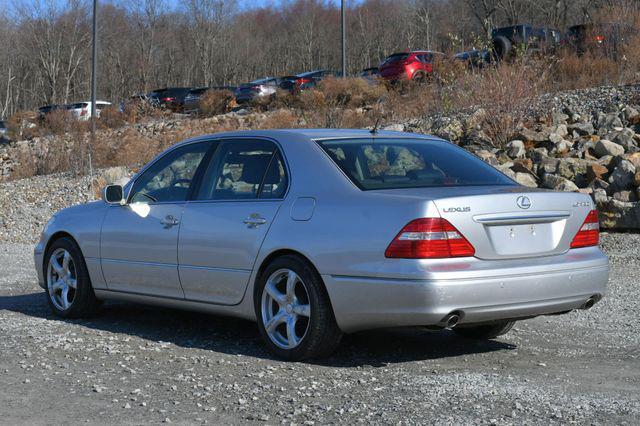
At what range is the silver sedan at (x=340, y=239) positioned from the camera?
5734 millimetres

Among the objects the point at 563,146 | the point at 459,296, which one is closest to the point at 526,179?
the point at 563,146

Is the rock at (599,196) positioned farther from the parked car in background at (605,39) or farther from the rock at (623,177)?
the parked car in background at (605,39)

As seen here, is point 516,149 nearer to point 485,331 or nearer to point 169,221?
point 485,331

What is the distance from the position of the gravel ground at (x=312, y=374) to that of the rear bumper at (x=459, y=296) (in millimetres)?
365

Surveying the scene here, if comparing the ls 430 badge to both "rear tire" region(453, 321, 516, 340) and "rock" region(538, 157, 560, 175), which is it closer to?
"rear tire" region(453, 321, 516, 340)

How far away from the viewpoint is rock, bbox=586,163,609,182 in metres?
14.0

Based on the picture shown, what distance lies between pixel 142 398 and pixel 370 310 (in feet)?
4.64

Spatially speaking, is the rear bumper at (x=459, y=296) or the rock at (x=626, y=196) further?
the rock at (x=626, y=196)

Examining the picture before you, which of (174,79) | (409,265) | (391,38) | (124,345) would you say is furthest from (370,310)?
(174,79)

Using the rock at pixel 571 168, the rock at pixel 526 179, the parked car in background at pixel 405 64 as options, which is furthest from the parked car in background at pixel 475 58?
the parked car in background at pixel 405 64

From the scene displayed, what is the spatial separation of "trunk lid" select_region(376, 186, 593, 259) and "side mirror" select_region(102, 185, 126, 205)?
2.59 m

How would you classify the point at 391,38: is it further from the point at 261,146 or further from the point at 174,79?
the point at 261,146

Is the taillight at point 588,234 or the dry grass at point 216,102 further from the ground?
the dry grass at point 216,102

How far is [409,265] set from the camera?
18.6 feet
